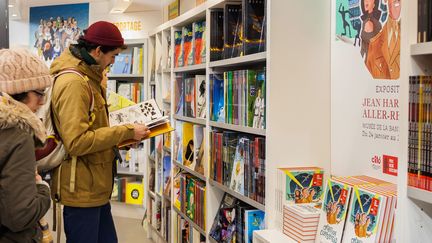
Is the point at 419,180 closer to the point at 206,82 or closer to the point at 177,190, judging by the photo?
the point at 206,82

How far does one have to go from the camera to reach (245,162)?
2.40m

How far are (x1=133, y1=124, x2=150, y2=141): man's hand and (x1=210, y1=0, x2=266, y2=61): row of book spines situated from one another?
23.9 inches

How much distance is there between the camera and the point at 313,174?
2098 mm

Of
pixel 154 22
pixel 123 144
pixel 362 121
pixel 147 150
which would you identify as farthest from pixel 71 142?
pixel 154 22

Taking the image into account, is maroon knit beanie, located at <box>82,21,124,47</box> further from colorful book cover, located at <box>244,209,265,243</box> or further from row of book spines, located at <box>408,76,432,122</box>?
row of book spines, located at <box>408,76,432,122</box>

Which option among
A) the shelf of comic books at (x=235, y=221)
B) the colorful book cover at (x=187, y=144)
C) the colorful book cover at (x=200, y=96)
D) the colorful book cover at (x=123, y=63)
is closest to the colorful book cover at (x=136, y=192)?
the colorful book cover at (x=123, y=63)

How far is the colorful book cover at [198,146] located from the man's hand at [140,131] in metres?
0.59

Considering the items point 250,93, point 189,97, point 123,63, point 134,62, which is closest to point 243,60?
point 250,93

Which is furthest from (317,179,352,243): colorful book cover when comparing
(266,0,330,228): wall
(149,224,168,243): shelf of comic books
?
(149,224,168,243): shelf of comic books

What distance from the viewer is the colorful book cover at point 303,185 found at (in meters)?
2.06

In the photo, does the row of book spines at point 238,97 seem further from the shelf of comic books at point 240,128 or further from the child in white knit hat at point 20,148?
the child in white knit hat at point 20,148

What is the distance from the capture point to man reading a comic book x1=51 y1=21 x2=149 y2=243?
2.34 m

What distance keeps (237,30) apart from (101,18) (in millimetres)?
4106

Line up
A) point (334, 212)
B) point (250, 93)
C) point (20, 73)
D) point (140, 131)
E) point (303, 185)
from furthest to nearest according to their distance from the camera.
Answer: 1. point (140, 131)
2. point (250, 93)
3. point (303, 185)
4. point (334, 212)
5. point (20, 73)
